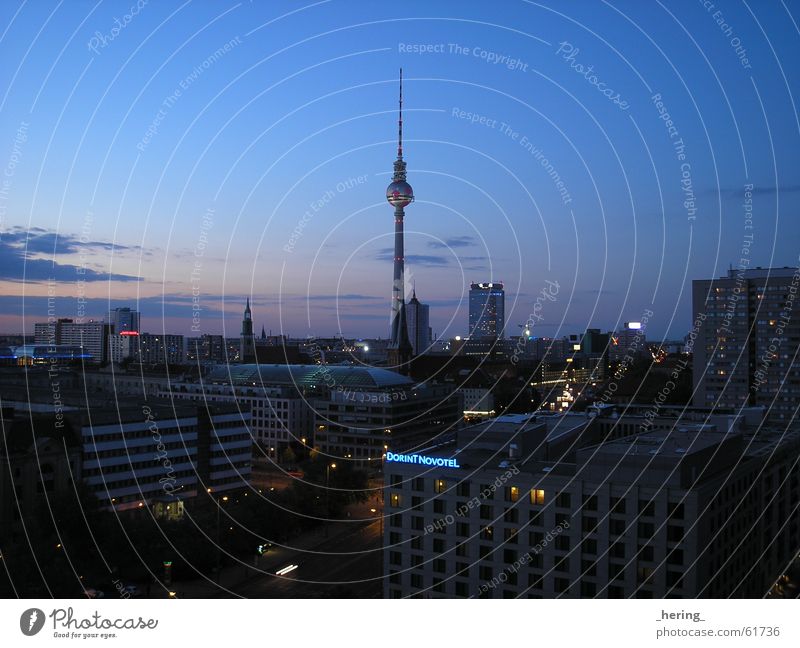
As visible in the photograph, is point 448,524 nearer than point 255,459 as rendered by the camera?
Yes

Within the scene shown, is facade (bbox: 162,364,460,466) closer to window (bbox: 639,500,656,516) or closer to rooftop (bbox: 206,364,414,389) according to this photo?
rooftop (bbox: 206,364,414,389)

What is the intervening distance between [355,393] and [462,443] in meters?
8.95

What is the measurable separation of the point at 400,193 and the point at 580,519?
30819mm

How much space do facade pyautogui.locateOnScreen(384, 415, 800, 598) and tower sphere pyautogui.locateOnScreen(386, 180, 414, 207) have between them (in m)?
29.2

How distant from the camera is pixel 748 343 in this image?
18.2m

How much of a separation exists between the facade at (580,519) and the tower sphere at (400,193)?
2918 cm

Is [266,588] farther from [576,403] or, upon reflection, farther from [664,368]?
[664,368]

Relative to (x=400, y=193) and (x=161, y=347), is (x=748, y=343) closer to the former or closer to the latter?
(x=400, y=193)

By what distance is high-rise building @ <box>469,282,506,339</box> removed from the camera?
4706 centimetres

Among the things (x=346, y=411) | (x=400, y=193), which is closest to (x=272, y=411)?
(x=346, y=411)

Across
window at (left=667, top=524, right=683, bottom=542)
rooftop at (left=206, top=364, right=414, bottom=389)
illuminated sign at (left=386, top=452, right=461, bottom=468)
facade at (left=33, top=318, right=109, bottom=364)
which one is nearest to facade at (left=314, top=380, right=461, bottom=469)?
rooftop at (left=206, top=364, right=414, bottom=389)

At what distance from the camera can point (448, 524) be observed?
6.55 meters
